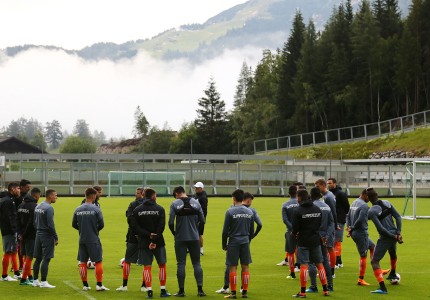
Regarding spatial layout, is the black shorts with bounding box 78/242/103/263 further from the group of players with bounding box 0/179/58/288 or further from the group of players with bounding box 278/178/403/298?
the group of players with bounding box 278/178/403/298

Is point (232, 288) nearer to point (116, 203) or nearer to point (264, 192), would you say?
point (116, 203)

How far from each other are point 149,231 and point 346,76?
9608cm

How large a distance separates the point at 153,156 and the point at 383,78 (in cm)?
3552

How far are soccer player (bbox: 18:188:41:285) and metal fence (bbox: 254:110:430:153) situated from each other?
70.7 meters

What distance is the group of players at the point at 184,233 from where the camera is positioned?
1703 cm

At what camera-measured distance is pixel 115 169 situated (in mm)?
67250

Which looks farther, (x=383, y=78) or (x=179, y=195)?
(x=383, y=78)

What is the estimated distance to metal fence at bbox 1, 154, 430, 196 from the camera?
65.4 m

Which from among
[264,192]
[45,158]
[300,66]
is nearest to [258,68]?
[300,66]

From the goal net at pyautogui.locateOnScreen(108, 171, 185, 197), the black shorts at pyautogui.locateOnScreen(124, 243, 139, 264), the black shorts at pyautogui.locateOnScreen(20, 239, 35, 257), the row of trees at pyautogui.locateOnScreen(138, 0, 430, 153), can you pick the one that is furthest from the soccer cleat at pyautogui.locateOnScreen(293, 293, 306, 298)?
the row of trees at pyautogui.locateOnScreen(138, 0, 430, 153)

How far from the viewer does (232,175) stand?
224 ft

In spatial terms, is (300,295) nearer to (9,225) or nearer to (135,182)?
(9,225)

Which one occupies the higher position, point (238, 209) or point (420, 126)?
point (420, 126)

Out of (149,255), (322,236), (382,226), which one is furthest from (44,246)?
(382,226)
